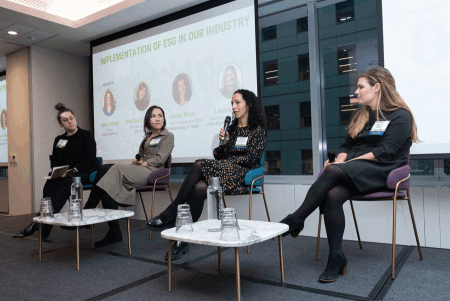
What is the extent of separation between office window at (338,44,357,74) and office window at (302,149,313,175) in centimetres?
82

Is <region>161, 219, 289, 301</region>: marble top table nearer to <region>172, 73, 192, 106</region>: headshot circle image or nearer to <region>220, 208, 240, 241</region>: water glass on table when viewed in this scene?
<region>220, 208, 240, 241</region>: water glass on table

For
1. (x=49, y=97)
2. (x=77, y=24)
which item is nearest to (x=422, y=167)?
(x=77, y=24)

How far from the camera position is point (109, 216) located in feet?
7.88

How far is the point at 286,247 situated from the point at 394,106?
129 cm

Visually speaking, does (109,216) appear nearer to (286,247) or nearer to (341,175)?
(286,247)

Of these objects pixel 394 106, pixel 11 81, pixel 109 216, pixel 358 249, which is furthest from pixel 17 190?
pixel 394 106

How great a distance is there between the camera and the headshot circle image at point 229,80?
3564mm

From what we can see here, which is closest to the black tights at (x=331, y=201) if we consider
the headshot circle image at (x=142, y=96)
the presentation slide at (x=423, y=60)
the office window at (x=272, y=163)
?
the presentation slide at (x=423, y=60)

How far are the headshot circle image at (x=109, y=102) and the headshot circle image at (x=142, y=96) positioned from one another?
436 mm

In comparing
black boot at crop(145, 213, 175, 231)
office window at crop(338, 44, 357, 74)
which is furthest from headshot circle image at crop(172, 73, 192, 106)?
black boot at crop(145, 213, 175, 231)

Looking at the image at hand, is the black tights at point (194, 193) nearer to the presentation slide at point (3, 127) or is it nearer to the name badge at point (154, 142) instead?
the name badge at point (154, 142)

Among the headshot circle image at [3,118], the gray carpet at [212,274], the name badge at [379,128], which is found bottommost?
the gray carpet at [212,274]

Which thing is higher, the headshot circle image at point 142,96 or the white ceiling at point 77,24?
the white ceiling at point 77,24

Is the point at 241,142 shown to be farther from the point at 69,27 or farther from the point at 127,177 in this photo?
the point at 69,27
